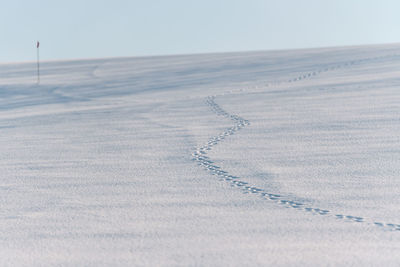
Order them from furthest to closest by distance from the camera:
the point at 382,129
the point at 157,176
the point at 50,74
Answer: the point at 50,74
the point at 382,129
the point at 157,176

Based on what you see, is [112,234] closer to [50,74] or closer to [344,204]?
[344,204]

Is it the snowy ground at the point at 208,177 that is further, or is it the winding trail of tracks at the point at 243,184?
the winding trail of tracks at the point at 243,184

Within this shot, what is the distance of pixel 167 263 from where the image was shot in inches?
111

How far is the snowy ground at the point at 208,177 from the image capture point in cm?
302

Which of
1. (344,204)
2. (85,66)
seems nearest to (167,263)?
(344,204)

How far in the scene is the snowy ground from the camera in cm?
302

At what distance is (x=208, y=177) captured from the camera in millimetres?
4516

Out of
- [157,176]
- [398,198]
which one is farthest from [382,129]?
[157,176]

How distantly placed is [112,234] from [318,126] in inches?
145

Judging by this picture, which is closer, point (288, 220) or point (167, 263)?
point (167, 263)

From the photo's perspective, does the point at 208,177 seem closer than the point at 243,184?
No

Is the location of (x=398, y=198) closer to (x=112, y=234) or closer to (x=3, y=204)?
(x=112, y=234)

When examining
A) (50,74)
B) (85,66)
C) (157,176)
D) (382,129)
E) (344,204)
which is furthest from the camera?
(85,66)

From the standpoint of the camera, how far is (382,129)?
598cm
